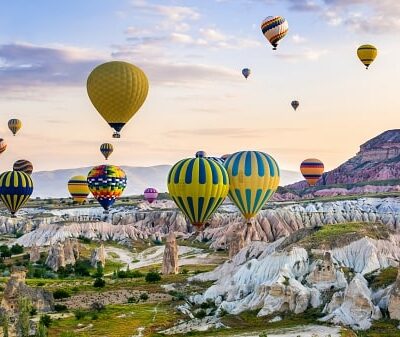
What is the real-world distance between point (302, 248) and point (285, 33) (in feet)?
179

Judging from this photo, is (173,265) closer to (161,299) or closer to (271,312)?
(161,299)

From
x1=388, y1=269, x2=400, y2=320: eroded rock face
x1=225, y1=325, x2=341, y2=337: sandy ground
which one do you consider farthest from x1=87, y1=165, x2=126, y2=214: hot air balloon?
x1=388, y1=269, x2=400, y2=320: eroded rock face

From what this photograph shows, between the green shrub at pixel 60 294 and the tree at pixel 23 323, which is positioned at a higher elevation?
the green shrub at pixel 60 294

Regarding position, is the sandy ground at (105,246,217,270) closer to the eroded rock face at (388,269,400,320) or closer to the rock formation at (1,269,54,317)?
the rock formation at (1,269,54,317)

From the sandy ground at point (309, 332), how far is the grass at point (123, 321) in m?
11.3

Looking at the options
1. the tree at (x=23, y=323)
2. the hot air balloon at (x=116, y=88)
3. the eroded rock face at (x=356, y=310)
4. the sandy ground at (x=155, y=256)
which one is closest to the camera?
the tree at (x=23, y=323)

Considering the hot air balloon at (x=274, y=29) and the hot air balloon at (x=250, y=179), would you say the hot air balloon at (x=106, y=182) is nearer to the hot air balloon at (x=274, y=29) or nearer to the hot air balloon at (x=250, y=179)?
the hot air balloon at (x=274, y=29)

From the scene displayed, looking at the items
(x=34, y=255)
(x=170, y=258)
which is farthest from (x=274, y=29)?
(x=34, y=255)

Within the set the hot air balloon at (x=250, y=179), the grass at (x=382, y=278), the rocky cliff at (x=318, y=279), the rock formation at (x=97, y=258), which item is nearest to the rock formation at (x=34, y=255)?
the rock formation at (x=97, y=258)

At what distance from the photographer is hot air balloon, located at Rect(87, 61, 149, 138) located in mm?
95812

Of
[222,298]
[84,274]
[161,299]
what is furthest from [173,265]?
[222,298]

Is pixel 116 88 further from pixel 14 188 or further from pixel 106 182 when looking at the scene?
pixel 106 182

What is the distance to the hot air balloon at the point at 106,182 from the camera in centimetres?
14700

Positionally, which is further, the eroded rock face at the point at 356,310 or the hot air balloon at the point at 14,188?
the hot air balloon at the point at 14,188
